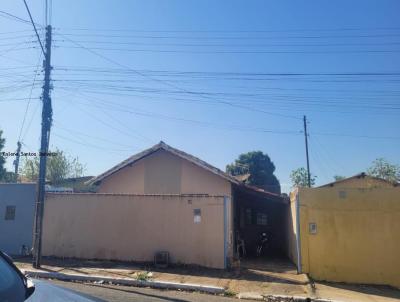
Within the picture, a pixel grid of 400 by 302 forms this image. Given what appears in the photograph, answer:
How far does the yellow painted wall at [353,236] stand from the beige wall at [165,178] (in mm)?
5067

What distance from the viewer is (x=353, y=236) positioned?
11.5 metres

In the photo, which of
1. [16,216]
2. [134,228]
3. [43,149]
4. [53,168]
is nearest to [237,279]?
[134,228]

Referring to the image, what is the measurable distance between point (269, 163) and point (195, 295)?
34088 millimetres

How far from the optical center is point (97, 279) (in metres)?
10.9

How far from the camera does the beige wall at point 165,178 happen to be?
650 inches

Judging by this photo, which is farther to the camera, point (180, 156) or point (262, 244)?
point (262, 244)

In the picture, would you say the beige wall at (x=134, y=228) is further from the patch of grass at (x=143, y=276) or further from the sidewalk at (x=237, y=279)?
the patch of grass at (x=143, y=276)

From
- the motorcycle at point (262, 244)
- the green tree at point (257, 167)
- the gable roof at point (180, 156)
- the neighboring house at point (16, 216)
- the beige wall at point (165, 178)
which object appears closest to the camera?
the neighboring house at point (16, 216)

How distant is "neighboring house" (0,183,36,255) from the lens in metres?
14.9

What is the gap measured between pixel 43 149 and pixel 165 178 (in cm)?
584

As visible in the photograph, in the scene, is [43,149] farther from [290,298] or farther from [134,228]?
[290,298]

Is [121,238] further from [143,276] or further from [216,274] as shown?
[216,274]

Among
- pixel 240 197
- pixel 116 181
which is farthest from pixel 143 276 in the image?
pixel 240 197

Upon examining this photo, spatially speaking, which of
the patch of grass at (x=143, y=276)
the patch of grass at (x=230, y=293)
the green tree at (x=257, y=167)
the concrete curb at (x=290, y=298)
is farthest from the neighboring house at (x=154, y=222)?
the green tree at (x=257, y=167)
